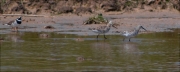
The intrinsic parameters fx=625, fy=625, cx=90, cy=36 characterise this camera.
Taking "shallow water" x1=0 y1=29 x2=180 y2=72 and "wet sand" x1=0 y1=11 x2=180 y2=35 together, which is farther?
"wet sand" x1=0 y1=11 x2=180 y2=35

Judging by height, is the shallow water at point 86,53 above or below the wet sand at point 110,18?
above

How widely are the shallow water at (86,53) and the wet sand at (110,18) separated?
5.24 feet

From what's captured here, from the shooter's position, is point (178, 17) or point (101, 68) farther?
point (178, 17)

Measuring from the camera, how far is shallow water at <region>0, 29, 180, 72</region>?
1122 centimetres

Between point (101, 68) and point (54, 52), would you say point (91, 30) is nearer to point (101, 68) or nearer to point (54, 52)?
point (54, 52)

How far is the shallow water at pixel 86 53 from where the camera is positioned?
442 inches

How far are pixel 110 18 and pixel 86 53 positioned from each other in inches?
386

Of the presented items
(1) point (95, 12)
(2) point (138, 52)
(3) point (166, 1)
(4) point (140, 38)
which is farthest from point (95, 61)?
(3) point (166, 1)

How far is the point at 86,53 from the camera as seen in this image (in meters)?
13.2

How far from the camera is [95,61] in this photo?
470 inches

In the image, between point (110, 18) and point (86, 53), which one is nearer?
point (86, 53)

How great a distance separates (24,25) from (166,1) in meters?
6.98

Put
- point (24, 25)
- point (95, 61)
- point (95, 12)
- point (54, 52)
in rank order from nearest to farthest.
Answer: point (95, 61), point (54, 52), point (24, 25), point (95, 12)

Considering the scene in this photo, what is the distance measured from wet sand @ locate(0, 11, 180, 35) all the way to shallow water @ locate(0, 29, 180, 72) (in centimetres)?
160
